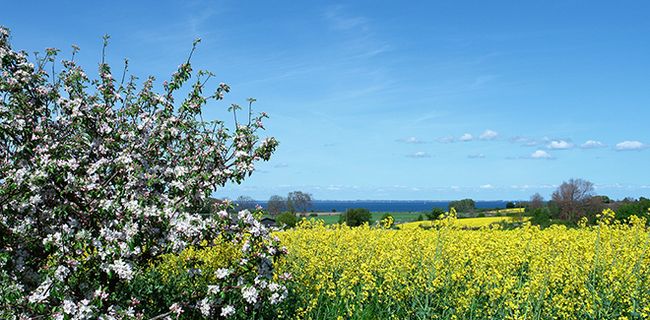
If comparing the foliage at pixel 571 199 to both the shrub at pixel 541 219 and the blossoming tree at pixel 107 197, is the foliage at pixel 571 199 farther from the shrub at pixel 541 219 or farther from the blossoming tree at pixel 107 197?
the blossoming tree at pixel 107 197

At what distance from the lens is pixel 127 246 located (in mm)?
5266

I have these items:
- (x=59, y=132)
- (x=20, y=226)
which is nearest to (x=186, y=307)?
(x=20, y=226)

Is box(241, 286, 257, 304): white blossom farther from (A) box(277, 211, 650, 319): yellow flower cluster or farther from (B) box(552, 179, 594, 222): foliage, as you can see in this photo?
(B) box(552, 179, 594, 222): foliage

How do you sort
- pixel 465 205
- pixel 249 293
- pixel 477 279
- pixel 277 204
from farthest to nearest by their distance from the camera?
pixel 465 205, pixel 277 204, pixel 477 279, pixel 249 293

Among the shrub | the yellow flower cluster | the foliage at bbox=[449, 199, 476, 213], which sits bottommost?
the yellow flower cluster

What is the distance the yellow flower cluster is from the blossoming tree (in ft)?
6.24

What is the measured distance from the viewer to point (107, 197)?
600 centimetres

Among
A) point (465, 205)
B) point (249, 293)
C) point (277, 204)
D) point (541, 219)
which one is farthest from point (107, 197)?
point (465, 205)

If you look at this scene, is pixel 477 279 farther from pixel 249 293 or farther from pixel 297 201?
pixel 297 201

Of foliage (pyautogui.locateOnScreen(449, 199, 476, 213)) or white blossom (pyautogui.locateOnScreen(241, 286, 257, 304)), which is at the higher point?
foliage (pyautogui.locateOnScreen(449, 199, 476, 213))

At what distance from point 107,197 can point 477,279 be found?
461 centimetres

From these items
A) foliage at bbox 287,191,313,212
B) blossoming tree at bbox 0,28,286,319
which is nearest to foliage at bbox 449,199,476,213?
foliage at bbox 287,191,313,212

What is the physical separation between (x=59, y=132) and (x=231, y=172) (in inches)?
80.9

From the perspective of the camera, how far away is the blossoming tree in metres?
5.20
